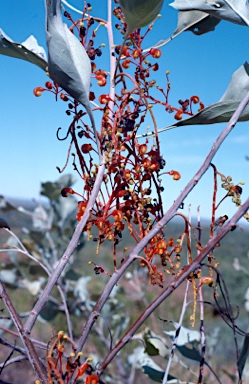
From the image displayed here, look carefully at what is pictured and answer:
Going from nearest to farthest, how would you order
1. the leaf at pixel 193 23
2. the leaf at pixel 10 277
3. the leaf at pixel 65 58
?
the leaf at pixel 65 58, the leaf at pixel 193 23, the leaf at pixel 10 277

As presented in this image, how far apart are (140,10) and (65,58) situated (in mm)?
82

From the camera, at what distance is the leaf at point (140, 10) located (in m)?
0.44

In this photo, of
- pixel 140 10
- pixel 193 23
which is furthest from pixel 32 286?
pixel 140 10

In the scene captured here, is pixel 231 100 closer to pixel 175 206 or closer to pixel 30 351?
pixel 175 206

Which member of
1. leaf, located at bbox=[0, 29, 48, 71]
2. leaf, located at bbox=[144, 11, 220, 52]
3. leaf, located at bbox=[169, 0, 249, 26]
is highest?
leaf, located at bbox=[144, 11, 220, 52]

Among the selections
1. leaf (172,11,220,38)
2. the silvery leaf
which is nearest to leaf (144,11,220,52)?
leaf (172,11,220,38)

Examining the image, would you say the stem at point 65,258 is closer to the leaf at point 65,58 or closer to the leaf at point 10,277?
the leaf at point 65,58

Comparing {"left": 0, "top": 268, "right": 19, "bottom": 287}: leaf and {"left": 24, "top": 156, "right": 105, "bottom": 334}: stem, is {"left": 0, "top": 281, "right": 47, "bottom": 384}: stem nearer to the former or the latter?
{"left": 24, "top": 156, "right": 105, "bottom": 334}: stem

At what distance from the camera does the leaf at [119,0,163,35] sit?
437 mm

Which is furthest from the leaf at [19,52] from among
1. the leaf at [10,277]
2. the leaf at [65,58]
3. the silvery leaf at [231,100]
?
the leaf at [10,277]

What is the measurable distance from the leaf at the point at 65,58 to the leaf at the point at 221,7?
12cm

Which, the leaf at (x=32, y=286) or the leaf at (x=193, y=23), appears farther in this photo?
the leaf at (x=32, y=286)

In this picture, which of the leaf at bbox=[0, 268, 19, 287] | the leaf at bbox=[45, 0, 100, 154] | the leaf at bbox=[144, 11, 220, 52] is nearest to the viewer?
the leaf at bbox=[45, 0, 100, 154]

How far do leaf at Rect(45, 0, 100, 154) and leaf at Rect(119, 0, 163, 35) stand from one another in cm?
6
